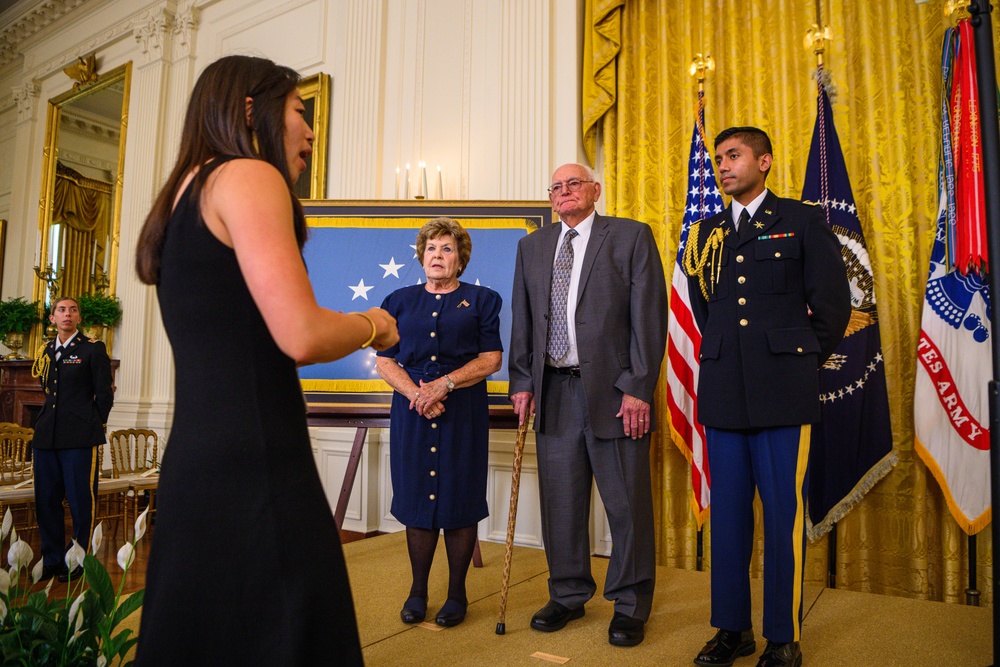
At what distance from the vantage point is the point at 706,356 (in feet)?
7.74

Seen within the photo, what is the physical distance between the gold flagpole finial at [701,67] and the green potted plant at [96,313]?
222 inches

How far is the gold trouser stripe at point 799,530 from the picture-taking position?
2.11 m

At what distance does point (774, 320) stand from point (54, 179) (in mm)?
8090

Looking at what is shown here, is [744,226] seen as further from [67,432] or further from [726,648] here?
[67,432]

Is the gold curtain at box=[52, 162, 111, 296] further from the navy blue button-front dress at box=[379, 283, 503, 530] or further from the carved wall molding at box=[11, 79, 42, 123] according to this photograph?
the navy blue button-front dress at box=[379, 283, 503, 530]

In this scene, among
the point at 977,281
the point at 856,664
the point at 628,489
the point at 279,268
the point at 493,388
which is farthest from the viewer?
the point at 493,388

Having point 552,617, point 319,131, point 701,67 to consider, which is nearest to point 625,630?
point 552,617

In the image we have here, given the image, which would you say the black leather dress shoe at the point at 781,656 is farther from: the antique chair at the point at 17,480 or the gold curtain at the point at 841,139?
the antique chair at the point at 17,480

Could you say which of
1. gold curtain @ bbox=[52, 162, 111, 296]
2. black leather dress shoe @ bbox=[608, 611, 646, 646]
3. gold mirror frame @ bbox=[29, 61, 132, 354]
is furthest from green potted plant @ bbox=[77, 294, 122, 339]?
black leather dress shoe @ bbox=[608, 611, 646, 646]

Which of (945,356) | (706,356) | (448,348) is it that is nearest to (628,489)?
(706,356)

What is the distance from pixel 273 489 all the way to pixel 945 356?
305cm

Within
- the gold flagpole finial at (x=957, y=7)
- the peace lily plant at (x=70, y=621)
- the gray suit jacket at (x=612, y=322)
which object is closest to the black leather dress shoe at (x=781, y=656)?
the gray suit jacket at (x=612, y=322)

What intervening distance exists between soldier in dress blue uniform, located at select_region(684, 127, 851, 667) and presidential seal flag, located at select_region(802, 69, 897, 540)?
1.11 m

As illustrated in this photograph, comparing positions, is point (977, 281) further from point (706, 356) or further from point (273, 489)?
point (273, 489)
